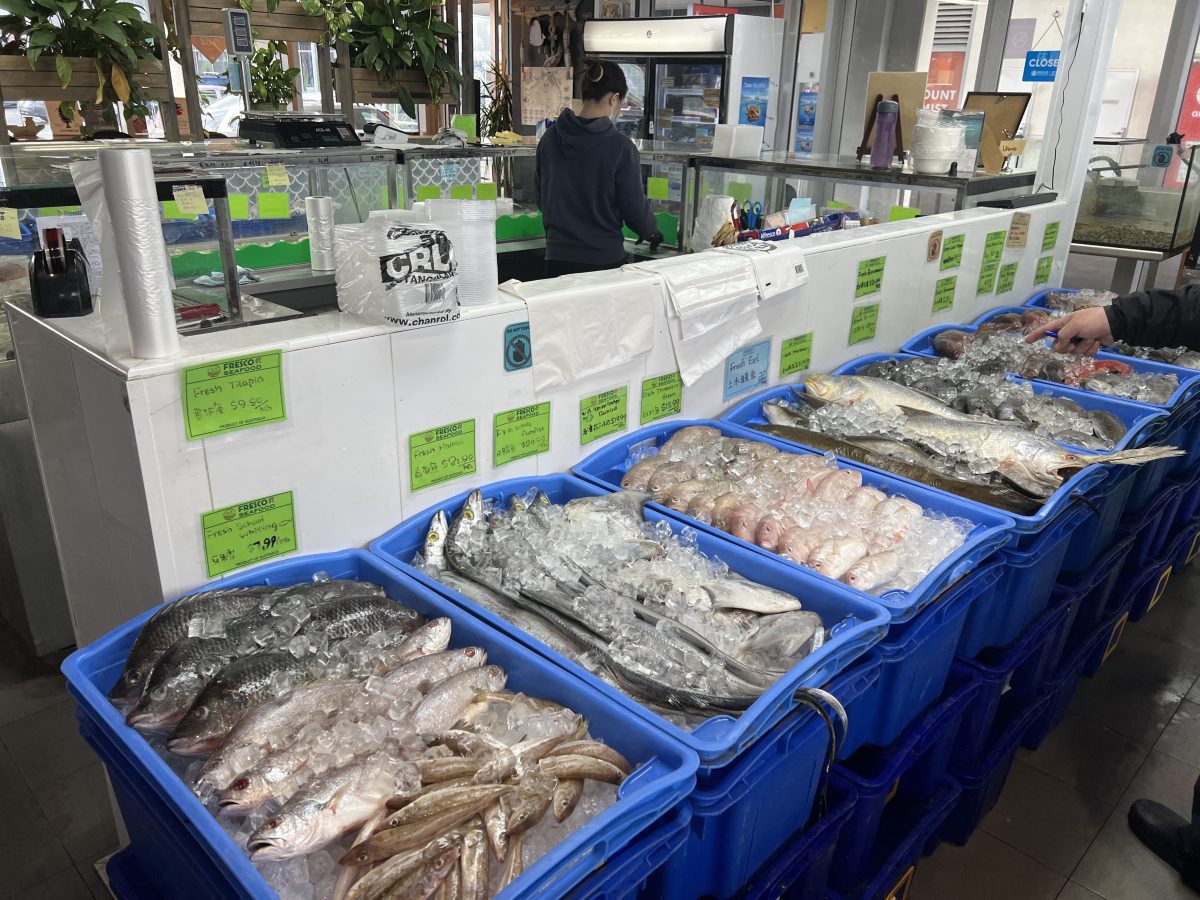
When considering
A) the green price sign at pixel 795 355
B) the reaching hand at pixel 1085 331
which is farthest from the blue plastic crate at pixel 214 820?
the reaching hand at pixel 1085 331

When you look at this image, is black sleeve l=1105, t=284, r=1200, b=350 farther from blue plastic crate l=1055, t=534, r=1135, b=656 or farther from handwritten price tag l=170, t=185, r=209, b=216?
handwritten price tag l=170, t=185, r=209, b=216

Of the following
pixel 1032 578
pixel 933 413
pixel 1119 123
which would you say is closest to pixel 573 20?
pixel 1119 123

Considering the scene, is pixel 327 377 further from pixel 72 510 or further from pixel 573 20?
pixel 573 20

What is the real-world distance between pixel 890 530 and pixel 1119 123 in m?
9.15

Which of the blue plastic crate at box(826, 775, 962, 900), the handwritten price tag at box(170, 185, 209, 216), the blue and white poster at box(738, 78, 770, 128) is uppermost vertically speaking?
the blue and white poster at box(738, 78, 770, 128)

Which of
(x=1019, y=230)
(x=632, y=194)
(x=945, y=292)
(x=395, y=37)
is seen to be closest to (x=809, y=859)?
(x=945, y=292)

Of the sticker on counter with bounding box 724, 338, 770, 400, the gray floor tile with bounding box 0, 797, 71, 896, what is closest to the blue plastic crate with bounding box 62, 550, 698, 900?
the gray floor tile with bounding box 0, 797, 71, 896

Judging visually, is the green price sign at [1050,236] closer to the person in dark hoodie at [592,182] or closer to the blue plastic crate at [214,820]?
the person in dark hoodie at [592,182]

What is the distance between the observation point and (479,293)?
198 centimetres

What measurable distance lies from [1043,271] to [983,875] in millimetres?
3028

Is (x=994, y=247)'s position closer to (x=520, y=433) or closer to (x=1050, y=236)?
(x=1050, y=236)

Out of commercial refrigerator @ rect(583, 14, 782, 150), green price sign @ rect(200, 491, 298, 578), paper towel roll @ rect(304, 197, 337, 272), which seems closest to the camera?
green price sign @ rect(200, 491, 298, 578)

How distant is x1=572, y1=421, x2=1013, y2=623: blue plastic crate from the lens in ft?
5.88

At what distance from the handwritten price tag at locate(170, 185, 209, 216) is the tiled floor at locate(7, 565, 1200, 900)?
180 centimetres
